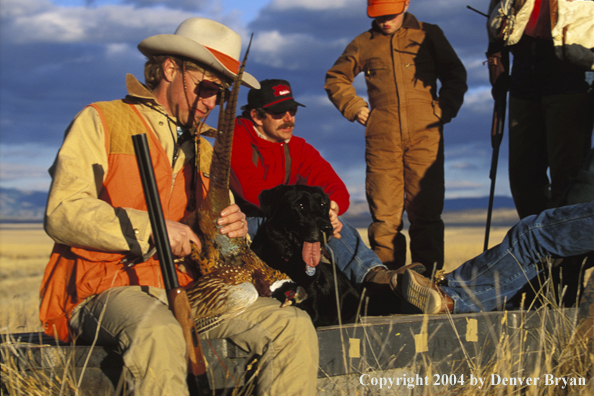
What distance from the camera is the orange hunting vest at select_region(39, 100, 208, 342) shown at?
7.44 ft

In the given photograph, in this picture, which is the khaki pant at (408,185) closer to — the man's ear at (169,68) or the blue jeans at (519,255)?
the blue jeans at (519,255)

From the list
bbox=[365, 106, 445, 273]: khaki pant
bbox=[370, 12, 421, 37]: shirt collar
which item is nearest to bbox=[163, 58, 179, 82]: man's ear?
bbox=[365, 106, 445, 273]: khaki pant

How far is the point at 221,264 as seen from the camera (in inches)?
95.7

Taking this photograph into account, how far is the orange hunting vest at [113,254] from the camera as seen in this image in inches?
89.3

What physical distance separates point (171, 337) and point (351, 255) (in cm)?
183

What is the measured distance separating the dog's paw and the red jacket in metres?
1.39

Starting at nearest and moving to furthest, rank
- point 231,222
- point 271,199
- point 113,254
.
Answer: point 113,254
point 231,222
point 271,199

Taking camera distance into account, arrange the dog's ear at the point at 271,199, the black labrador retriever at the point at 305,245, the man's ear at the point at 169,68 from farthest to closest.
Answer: the dog's ear at the point at 271,199
the black labrador retriever at the point at 305,245
the man's ear at the point at 169,68

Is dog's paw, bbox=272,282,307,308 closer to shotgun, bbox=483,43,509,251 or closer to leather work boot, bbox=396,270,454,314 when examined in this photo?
leather work boot, bbox=396,270,454,314

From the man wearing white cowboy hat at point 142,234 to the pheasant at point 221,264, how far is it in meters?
0.07

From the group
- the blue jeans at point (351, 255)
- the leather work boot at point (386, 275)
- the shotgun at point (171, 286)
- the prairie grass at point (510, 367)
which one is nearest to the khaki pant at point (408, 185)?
the blue jeans at point (351, 255)

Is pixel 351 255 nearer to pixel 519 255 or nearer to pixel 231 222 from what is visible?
pixel 519 255

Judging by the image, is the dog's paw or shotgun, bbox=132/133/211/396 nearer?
shotgun, bbox=132/133/211/396

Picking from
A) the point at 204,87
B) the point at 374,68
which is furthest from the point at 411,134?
the point at 204,87
